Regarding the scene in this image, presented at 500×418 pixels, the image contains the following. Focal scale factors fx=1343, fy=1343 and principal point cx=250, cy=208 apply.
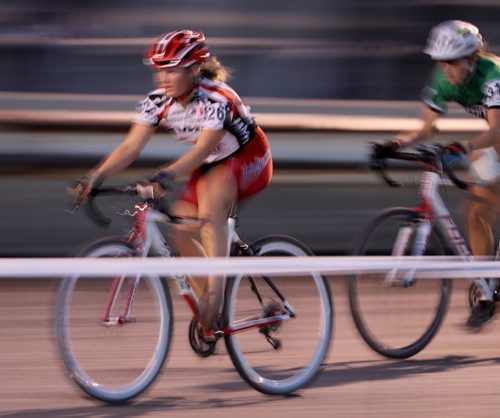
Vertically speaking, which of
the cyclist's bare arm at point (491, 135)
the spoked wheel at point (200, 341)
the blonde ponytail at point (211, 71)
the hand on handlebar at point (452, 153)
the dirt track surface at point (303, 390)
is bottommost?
the dirt track surface at point (303, 390)

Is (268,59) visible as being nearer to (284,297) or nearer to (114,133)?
(114,133)

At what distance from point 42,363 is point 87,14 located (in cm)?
369

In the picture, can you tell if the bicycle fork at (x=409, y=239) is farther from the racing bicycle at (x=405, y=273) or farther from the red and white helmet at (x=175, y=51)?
the red and white helmet at (x=175, y=51)

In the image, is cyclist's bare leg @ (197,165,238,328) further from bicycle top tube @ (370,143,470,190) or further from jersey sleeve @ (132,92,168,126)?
bicycle top tube @ (370,143,470,190)

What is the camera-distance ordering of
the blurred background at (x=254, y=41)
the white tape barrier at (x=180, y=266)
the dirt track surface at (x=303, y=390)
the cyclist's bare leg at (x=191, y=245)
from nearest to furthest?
the white tape barrier at (x=180, y=266) → the dirt track surface at (x=303, y=390) → the cyclist's bare leg at (x=191, y=245) → the blurred background at (x=254, y=41)

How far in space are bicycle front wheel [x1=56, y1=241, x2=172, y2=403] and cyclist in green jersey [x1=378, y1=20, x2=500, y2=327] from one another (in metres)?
1.83

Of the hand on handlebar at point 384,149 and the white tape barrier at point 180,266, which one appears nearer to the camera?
the white tape barrier at point 180,266

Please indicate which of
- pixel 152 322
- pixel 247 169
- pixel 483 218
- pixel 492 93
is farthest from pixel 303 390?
pixel 492 93

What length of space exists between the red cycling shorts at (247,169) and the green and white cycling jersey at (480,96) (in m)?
1.31

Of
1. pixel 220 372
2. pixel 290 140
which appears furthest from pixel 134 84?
pixel 220 372

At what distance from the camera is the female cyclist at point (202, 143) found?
20.2ft

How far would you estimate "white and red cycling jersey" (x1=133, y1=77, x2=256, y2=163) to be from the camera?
6.20 m

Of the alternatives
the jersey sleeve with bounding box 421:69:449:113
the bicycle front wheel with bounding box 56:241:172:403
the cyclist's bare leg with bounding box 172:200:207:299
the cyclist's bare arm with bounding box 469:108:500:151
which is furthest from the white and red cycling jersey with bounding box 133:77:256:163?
the jersey sleeve with bounding box 421:69:449:113

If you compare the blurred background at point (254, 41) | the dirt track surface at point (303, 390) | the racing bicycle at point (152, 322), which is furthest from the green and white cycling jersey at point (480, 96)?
the blurred background at point (254, 41)
